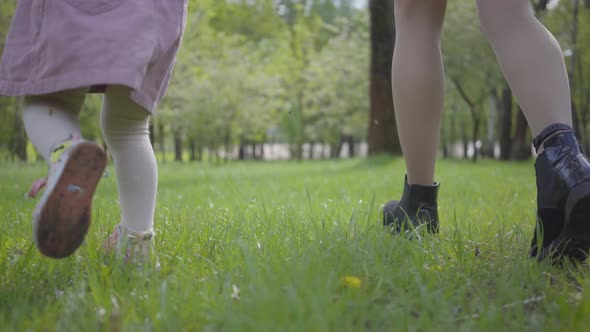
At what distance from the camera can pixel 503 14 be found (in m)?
1.91

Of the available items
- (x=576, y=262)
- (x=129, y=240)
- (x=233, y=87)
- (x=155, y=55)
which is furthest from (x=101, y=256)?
(x=233, y=87)

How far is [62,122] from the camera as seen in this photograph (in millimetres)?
1656

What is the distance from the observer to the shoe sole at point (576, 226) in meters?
1.58

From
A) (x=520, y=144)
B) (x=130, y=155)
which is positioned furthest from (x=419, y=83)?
(x=520, y=144)

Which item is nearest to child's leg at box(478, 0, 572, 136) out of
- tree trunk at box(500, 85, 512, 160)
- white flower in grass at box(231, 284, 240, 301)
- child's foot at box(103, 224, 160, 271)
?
white flower in grass at box(231, 284, 240, 301)

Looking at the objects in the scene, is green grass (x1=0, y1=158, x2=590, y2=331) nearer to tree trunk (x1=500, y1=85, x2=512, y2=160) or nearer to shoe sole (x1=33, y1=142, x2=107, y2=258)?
shoe sole (x1=33, y1=142, x2=107, y2=258)

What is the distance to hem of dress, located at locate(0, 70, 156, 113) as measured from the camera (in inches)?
59.6

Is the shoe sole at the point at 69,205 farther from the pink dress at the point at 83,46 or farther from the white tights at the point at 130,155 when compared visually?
the white tights at the point at 130,155

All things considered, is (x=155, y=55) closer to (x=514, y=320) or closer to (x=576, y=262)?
(x=514, y=320)

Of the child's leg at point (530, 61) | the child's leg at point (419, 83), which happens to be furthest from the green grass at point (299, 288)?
the child's leg at point (530, 61)

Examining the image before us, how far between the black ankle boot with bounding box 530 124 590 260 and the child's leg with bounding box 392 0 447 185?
1.88 feet

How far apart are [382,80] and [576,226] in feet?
34.7

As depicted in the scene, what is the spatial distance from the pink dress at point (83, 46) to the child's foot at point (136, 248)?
490 millimetres

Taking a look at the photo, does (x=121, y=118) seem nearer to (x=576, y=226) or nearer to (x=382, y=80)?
(x=576, y=226)
